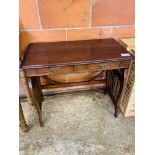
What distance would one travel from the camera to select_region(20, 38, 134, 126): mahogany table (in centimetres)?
145

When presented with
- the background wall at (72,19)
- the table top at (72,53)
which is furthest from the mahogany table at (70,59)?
the background wall at (72,19)

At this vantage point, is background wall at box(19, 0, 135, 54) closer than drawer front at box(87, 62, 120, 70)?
No

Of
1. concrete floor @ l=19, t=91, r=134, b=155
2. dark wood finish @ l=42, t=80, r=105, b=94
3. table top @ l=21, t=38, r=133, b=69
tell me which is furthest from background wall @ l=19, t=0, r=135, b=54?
concrete floor @ l=19, t=91, r=134, b=155

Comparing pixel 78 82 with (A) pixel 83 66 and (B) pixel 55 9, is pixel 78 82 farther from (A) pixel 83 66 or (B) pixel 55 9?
(B) pixel 55 9

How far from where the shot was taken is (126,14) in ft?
6.20

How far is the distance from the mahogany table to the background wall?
0.14 meters

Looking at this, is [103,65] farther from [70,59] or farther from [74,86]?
[74,86]

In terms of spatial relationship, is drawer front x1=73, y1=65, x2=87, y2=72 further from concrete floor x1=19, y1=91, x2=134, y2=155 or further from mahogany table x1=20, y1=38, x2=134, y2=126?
concrete floor x1=19, y1=91, x2=134, y2=155

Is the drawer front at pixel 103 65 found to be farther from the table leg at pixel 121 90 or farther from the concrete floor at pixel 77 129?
the concrete floor at pixel 77 129

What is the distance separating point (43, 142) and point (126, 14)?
1.63 metres

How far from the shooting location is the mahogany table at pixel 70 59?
145 centimetres

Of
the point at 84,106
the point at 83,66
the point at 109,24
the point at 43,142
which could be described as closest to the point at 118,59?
the point at 83,66

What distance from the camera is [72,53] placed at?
5.26 ft
